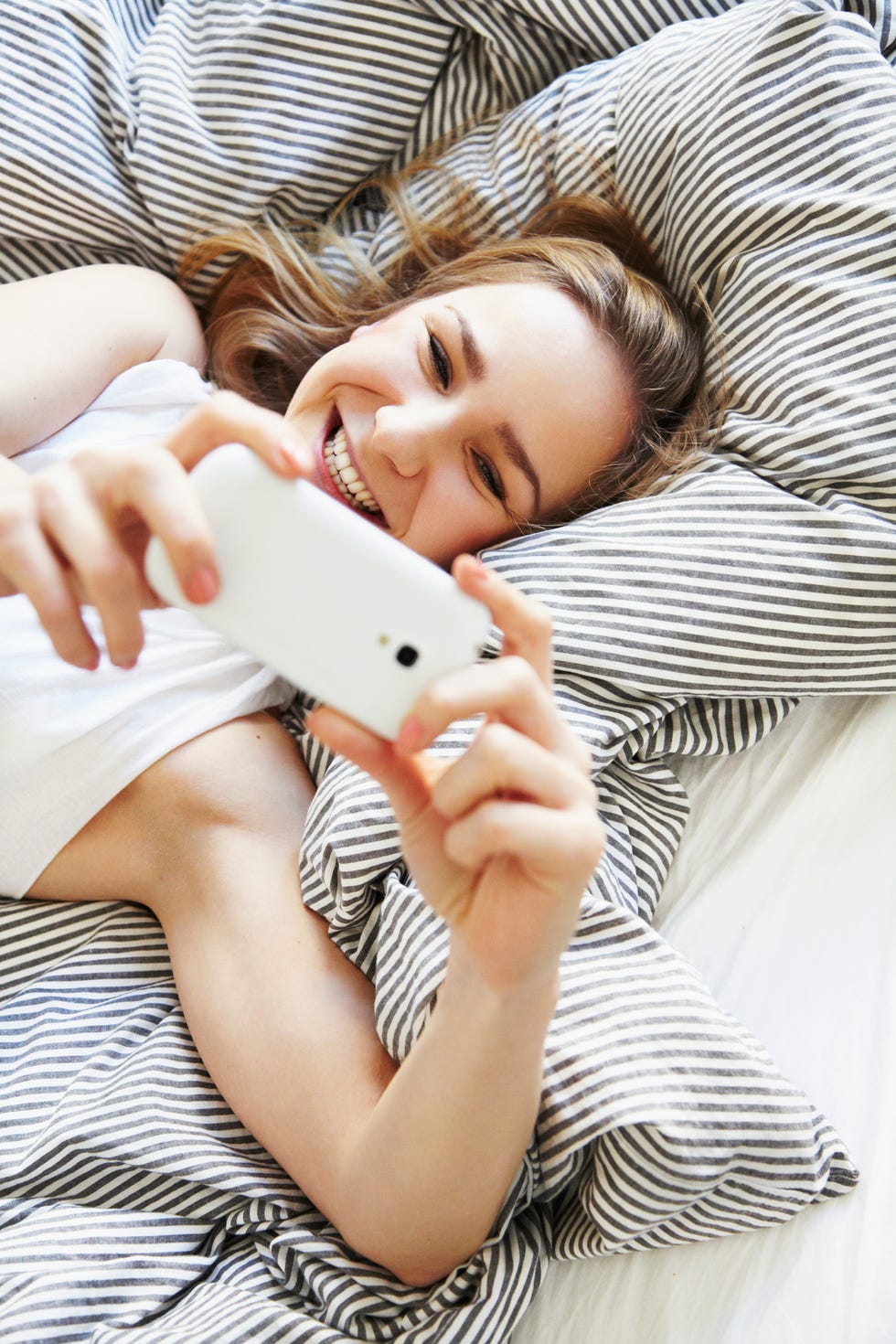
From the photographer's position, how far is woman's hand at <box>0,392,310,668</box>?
0.53 metres

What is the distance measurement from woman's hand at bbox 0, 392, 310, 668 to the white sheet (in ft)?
1.80

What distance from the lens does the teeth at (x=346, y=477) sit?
39.0 inches

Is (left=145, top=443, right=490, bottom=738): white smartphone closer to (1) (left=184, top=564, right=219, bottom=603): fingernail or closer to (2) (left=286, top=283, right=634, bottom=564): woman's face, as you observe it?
(1) (left=184, top=564, right=219, bottom=603): fingernail

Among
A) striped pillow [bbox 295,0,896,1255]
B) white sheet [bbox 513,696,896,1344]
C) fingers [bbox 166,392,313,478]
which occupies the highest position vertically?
fingers [bbox 166,392,313,478]

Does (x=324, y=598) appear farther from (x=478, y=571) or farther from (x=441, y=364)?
(x=441, y=364)

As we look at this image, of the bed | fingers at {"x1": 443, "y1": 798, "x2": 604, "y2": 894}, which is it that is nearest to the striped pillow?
the bed

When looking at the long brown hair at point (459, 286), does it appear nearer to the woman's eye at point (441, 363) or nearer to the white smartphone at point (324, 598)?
the woman's eye at point (441, 363)

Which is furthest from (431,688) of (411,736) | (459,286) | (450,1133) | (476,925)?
(459,286)

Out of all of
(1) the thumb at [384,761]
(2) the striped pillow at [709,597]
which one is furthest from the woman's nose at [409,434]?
(1) the thumb at [384,761]

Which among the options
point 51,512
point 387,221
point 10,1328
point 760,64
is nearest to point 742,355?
point 760,64

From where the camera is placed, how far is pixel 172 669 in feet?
3.09

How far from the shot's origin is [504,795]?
55cm

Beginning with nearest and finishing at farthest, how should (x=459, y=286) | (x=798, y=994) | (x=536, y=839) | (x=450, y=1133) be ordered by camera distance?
1. (x=536, y=839)
2. (x=450, y=1133)
3. (x=798, y=994)
4. (x=459, y=286)

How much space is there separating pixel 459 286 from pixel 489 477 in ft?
0.73
